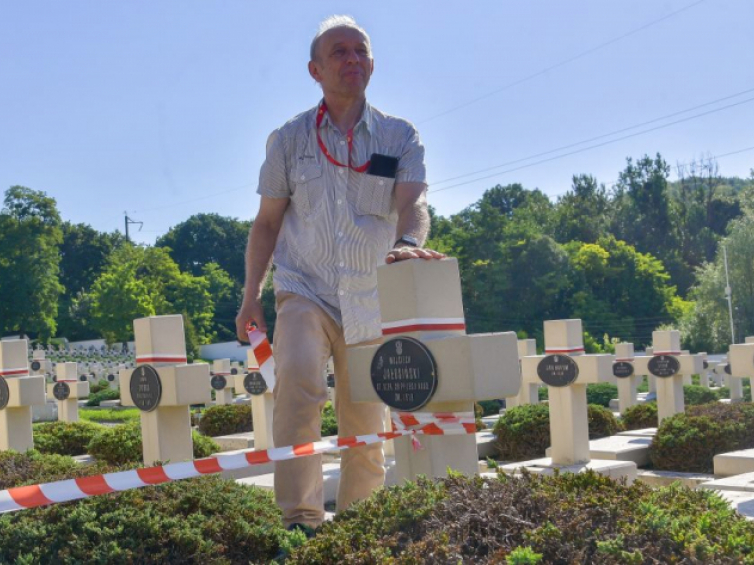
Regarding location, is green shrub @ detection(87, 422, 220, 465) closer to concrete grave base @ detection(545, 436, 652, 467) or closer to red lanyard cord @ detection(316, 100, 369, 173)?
concrete grave base @ detection(545, 436, 652, 467)

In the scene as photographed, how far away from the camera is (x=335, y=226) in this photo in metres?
4.70

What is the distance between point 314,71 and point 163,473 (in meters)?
2.04

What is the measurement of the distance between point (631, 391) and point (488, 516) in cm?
1683

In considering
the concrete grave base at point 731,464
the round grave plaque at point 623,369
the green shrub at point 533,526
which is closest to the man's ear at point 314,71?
the green shrub at point 533,526

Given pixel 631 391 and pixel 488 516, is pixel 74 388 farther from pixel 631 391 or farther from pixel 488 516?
pixel 488 516

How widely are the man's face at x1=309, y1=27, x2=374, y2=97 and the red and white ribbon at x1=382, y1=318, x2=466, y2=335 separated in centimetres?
129

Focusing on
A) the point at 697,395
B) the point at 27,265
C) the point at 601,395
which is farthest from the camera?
the point at 27,265

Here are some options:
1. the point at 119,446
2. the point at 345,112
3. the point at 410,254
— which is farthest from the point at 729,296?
the point at 410,254

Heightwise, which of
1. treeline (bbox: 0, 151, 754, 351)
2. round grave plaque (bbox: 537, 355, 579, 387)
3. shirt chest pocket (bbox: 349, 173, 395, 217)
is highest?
treeline (bbox: 0, 151, 754, 351)

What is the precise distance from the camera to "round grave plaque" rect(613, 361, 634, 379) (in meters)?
18.5

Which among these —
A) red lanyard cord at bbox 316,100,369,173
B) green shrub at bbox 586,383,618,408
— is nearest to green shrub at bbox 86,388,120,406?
green shrub at bbox 586,383,618,408

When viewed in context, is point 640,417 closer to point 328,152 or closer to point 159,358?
point 159,358

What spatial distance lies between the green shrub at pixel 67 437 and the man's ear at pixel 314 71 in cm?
1067

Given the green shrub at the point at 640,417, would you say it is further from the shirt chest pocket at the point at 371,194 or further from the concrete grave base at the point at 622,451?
the shirt chest pocket at the point at 371,194
